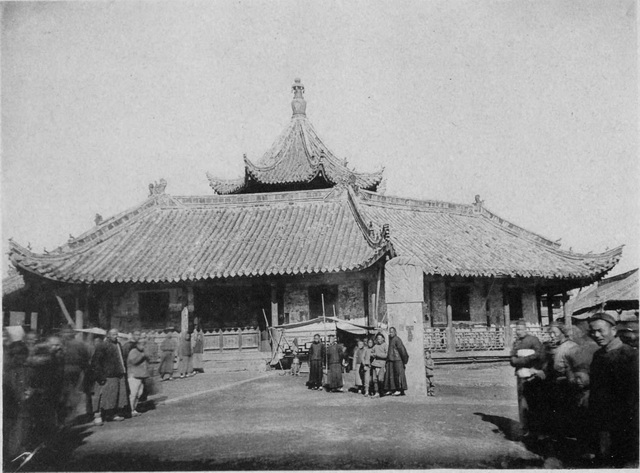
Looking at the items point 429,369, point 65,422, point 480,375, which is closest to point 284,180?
point 480,375

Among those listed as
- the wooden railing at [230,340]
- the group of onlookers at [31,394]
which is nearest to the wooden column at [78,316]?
the wooden railing at [230,340]

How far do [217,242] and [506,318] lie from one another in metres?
10.1

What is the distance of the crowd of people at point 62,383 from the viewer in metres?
7.58

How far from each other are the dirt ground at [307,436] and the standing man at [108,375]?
1.01ft

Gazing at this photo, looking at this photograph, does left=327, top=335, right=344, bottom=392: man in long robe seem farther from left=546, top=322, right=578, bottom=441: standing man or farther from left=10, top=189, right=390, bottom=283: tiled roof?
left=546, top=322, right=578, bottom=441: standing man

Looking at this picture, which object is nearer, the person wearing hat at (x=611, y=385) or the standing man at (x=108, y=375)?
the person wearing hat at (x=611, y=385)

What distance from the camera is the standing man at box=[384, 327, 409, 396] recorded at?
10086 millimetres

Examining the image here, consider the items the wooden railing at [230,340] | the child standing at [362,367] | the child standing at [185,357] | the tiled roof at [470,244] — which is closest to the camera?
→ the child standing at [362,367]

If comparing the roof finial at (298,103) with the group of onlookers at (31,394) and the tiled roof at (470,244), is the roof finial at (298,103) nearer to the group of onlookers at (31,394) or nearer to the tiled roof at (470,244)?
the tiled roof at (470,244)

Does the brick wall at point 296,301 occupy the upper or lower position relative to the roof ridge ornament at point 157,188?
lower

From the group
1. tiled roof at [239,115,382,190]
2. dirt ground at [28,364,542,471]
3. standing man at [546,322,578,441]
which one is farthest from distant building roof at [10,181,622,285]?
standing man at [546,322,578,441]

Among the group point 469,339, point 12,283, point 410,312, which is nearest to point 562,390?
point 410,312

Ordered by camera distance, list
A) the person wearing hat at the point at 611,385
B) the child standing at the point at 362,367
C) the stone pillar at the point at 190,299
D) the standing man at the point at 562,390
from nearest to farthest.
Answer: the person wearing hat at the point at 611,385, the standing man at the point at 562,390, the child standing at the point at 362,367, the stone pillar at the point at 190,299

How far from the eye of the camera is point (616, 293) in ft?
64.4
